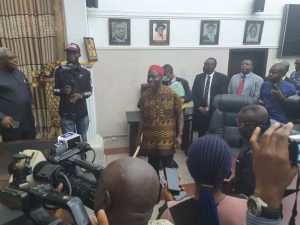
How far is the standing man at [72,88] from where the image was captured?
2936 mm

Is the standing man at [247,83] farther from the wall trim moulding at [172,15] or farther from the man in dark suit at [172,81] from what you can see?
the wall trim moulding at [172,15]

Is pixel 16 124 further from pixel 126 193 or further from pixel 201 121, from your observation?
pixel 201 121

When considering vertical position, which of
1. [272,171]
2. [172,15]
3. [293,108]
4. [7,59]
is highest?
[172,15]

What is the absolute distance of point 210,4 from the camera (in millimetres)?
4660

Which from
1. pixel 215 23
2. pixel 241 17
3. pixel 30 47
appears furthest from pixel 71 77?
pixel 241 17

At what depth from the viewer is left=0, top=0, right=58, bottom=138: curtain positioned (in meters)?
3.39

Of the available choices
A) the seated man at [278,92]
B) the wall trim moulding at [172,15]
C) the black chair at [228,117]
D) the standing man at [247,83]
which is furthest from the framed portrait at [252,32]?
the black chair at [228,117]

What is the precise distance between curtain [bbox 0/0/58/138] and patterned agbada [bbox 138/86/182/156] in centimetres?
170

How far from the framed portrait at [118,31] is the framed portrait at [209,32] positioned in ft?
4.33

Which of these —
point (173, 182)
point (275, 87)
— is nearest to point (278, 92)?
point (275, 87)

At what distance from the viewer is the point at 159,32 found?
14.9 ft

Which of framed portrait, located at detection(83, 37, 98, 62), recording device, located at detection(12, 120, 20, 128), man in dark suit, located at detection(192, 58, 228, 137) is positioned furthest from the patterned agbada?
man in dark suit, located at detection(192, 58, 228, 137)

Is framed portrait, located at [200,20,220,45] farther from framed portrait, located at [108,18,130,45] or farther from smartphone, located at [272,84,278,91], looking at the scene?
smartphone, located at [272,84,278,91]

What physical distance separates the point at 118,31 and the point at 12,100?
2187 millimetres
